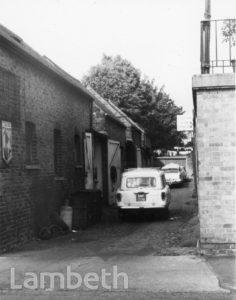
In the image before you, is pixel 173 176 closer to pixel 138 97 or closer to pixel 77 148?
pixel 138 97

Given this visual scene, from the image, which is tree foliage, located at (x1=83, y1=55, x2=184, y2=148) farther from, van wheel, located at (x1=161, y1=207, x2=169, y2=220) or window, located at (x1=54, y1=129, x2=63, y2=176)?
window, located at (x1=54, y1=129, x2=63, y2=176)

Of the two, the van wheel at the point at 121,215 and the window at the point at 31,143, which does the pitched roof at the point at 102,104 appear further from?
the window at the point at 31,143

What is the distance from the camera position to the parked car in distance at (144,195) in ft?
Answer: 60.8

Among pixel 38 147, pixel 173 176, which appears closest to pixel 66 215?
pixel 38 147

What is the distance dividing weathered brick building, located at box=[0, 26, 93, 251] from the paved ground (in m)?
0.97

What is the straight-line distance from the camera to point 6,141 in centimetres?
1231

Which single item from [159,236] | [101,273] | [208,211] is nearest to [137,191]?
[159,236]

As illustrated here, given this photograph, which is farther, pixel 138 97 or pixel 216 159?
pixel 138 97

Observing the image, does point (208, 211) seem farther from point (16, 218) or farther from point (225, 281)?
point (16, 218)

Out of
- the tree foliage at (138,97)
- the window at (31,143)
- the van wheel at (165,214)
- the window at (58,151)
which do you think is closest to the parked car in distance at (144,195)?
the van wheel at (165,214)

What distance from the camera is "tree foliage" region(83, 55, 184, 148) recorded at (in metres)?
50.0

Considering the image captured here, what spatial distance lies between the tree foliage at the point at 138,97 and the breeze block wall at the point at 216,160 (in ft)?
129

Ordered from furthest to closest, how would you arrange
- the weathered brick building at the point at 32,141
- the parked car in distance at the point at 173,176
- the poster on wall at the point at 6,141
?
the parked car in distance at the point at 173,176, the weathered brick building at the point at 32,141, the poster on wall at the point at 6,141

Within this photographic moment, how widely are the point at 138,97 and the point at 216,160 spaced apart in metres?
40.3
